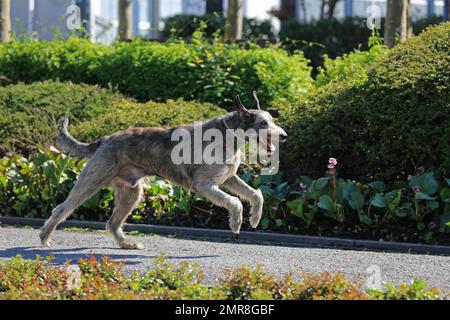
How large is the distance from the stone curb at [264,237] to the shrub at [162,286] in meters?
2.83

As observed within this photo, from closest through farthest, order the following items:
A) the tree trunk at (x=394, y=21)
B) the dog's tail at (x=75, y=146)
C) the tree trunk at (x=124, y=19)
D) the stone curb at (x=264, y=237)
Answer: the dog's tail at (x=75, y=146) < the stone curb at (x=264, y=237) < the tree trunk at (x=394, y=21) < the tree trunk at (x=124, y=19)

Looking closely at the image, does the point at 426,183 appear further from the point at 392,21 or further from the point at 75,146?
the point at 392,21

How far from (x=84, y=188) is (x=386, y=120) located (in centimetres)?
365

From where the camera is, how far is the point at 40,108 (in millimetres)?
13656

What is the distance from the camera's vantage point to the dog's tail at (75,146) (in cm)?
930

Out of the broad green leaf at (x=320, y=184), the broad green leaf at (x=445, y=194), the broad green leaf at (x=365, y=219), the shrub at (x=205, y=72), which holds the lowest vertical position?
the broad green leaf at (x=365, y=219)

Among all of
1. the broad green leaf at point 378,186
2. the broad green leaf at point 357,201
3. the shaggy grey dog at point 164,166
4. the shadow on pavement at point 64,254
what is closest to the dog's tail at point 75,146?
the shaggy grey dog at point 164,166

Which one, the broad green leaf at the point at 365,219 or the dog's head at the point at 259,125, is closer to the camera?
the dog's head at the point at 259,125

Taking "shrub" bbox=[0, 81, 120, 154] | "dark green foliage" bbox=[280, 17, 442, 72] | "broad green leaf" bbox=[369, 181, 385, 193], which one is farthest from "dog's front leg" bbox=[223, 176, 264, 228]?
"dark green foliage" bbox=[280, 17, 442, 72]

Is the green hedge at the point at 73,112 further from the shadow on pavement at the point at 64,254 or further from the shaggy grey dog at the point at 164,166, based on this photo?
the shadow on pavement at the point at 64,254

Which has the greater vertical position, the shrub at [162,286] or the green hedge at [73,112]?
the green hedge at [73,112]

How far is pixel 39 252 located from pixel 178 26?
57.8 ft

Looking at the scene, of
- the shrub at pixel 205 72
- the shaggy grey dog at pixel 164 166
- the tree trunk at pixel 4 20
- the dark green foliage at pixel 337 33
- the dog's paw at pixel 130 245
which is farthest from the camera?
the dark green foliage at pixel 337 33

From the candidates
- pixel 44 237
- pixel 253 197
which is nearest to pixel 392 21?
pixel 253 197
